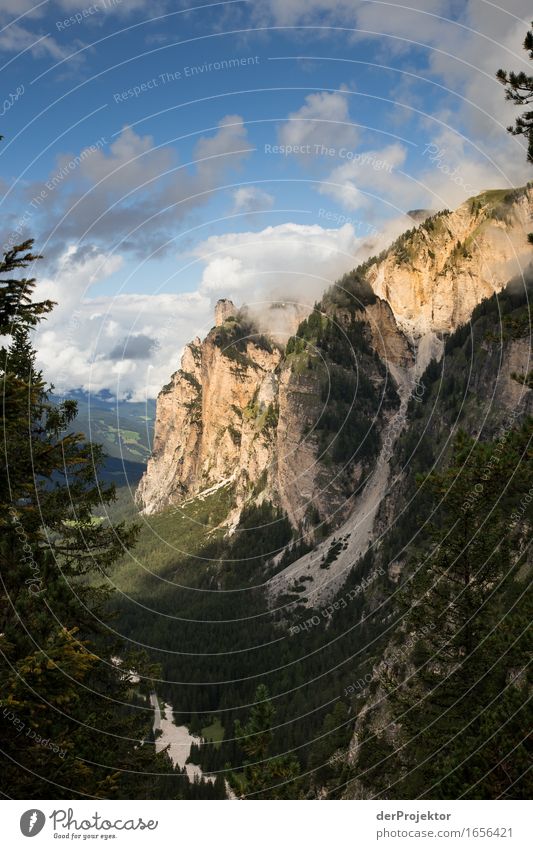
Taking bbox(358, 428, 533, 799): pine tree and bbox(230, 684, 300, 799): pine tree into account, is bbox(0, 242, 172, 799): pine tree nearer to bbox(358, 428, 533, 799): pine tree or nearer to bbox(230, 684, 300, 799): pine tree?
bbox(230, 684, 300, 799): pine tree

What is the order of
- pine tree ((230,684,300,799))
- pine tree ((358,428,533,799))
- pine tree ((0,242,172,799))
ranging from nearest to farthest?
pine tree ((0,242,172,799)) → pine tree ((358,428,533,799)) → pine tree ((230,684,300,799))

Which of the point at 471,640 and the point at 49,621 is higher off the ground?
the point at 49,621

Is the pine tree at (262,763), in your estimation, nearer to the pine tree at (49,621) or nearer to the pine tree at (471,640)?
the pine tree at (49,621)

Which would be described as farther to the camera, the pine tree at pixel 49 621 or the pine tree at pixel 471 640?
the pine tree at pixel 471 640

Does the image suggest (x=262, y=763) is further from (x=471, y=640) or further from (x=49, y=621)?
(x=49, y=621)

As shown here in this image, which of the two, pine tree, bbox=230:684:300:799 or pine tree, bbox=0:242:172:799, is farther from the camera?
pine tree, bbox=230:684:300:799

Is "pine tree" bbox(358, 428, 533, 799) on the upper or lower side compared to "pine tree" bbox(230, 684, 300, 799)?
upper

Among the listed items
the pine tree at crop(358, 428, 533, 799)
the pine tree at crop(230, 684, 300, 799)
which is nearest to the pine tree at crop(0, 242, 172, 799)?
the pine tree at crop(230, 684, 300, 799)

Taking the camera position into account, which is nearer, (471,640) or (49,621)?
(49,621)

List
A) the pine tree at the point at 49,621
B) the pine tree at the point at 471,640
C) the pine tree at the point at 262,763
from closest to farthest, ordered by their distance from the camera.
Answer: the pine tree at the point at 49,621, the pine tree at the point at 471,640, the pine tree at the point at 262,763

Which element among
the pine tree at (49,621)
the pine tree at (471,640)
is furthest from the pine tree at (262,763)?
the pine tree at (471,640)

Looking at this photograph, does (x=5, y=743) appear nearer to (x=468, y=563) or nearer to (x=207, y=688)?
(x=468, y=563)

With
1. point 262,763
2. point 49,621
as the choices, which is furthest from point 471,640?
point 49,621
